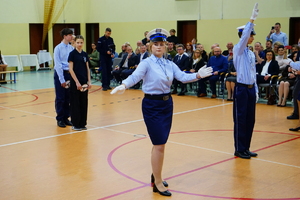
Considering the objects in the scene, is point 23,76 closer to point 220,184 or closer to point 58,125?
point 58,125

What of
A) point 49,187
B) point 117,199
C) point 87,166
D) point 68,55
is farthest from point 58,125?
point 117,199

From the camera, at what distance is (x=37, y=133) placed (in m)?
7.85

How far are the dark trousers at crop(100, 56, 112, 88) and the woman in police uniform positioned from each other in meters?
9.13

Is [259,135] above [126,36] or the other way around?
the other way around

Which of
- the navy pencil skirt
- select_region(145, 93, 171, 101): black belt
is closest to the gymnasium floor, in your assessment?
the navy pencil skirt

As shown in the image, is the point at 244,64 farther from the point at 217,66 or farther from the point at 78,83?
the point at 217,66

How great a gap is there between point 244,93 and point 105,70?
8373 mm

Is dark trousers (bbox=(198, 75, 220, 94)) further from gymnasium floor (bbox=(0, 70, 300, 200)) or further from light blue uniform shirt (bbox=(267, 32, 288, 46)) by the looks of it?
light blue uniform shirt (bbox=(267, 32, 288, 46))

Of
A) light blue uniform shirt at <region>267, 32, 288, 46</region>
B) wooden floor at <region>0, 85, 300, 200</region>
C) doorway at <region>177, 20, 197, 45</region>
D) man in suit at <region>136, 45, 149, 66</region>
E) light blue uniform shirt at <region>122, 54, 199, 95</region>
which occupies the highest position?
doorway at <region>177, 20, 197, 45</region>

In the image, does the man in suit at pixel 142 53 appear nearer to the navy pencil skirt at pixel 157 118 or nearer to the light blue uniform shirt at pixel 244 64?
the light blue uniform shirt at pixel 244 64

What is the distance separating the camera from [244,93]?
5977mm

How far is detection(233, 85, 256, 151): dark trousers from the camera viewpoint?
600cm

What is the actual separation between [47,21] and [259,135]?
1583 cm

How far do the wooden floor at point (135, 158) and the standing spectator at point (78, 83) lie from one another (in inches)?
11.3
